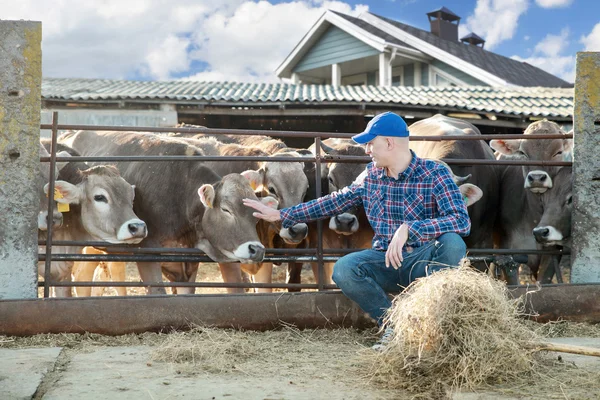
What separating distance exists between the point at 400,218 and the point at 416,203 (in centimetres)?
14

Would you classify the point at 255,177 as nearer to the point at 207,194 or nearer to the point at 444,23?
the point at 207,194

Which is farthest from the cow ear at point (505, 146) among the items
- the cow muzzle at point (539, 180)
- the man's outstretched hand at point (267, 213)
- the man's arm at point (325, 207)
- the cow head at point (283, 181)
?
the man's outstretched hand at point (267, 213)

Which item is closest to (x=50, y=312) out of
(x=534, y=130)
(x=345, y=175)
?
(x=345, y=175)

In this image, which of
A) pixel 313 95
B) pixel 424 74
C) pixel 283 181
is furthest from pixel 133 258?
pixel 424 74

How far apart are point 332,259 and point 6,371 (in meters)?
2.64

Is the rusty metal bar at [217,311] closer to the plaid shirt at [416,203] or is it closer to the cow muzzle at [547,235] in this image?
the plaid shirt at [416,203]

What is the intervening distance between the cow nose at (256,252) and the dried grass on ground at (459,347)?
2.05m

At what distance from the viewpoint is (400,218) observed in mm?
4371

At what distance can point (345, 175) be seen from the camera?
20.9 feet

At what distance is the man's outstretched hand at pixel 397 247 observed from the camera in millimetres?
3949

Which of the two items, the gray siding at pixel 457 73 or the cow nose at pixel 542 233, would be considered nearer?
the cow nose at pixel 542 233

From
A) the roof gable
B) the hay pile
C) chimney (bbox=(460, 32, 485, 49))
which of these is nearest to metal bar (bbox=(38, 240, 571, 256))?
the hay pile

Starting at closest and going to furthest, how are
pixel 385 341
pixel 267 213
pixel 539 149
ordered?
1. pixel 385 341
2. pixel 267 213
3. pixel 539 149

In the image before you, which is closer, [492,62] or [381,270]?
[381,270]
